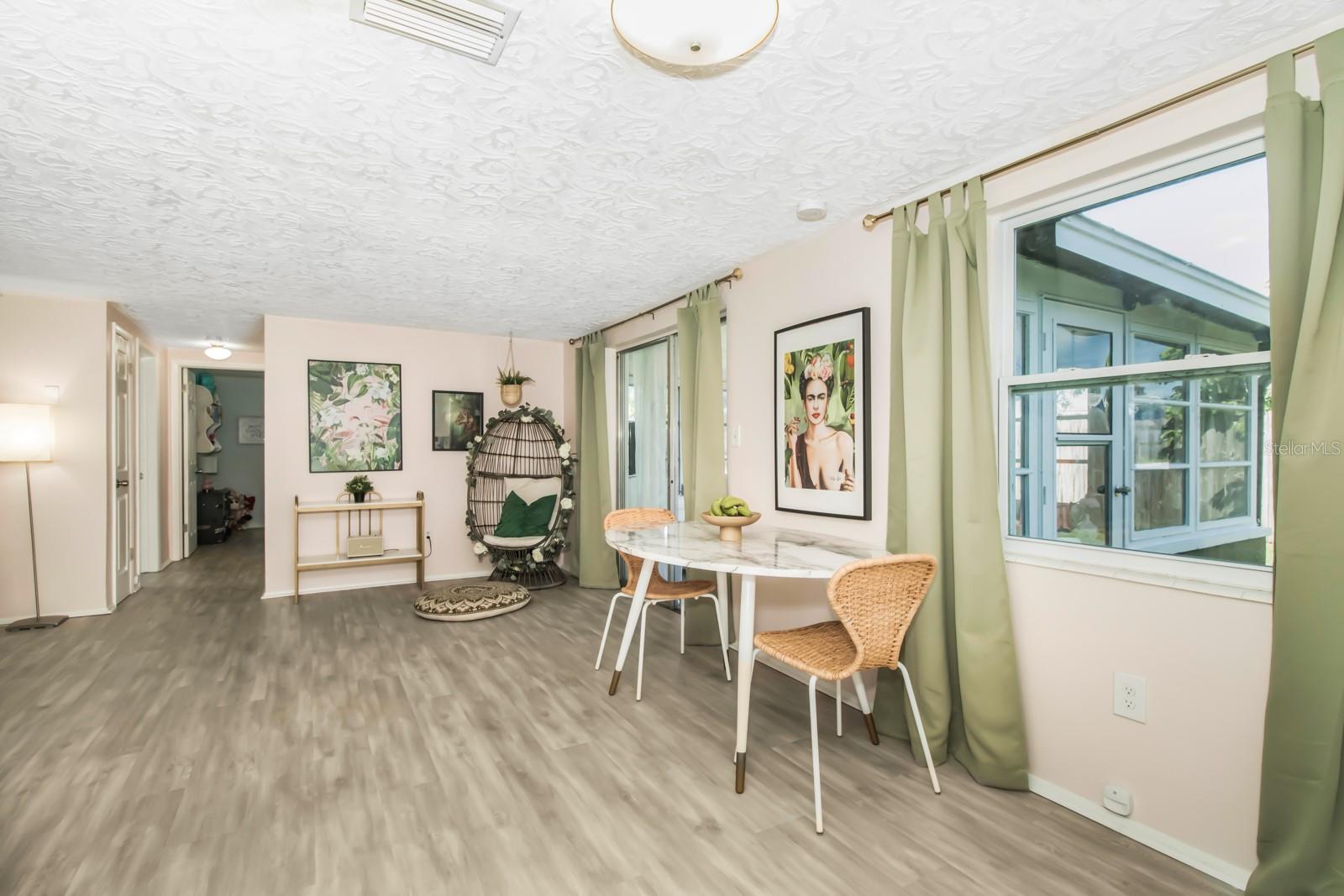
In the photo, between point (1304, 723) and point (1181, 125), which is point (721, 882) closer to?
point (1304, 723)

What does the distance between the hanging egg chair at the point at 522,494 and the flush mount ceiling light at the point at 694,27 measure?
14.3 feet

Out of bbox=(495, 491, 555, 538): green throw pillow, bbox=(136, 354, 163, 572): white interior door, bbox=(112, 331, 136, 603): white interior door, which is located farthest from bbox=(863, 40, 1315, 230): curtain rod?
bbox=(136, 354, 163, 572): white interior door

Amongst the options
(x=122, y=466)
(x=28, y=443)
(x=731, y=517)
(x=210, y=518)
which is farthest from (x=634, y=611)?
(x=210, y=518)

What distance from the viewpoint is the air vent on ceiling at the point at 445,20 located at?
1.50 metres

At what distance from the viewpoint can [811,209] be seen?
2768 millimetres

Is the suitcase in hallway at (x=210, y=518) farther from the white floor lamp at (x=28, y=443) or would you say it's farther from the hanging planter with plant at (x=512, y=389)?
the hanging planter with plant at (x=512, y=389)

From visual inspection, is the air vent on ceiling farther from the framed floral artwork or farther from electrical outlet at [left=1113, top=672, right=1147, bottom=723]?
the framed floral artwork

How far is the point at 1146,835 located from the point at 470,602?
4.03 m

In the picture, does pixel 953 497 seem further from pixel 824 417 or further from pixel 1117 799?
pixel 1117 799

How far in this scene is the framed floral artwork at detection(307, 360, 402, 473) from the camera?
5.27 m

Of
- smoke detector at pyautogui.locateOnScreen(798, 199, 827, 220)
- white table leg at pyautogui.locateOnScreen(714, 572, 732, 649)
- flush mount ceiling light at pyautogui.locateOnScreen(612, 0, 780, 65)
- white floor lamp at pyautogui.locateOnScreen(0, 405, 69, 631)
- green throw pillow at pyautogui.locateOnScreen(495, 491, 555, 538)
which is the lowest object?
white table leg at pyautogui.locateOnScreen(714, 572, 732, 649)

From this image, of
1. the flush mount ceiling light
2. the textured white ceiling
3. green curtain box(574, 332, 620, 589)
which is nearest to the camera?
the flush mount ceiling light

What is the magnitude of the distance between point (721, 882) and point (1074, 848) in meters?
1.13

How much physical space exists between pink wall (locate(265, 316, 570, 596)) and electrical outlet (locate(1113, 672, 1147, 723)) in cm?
515
